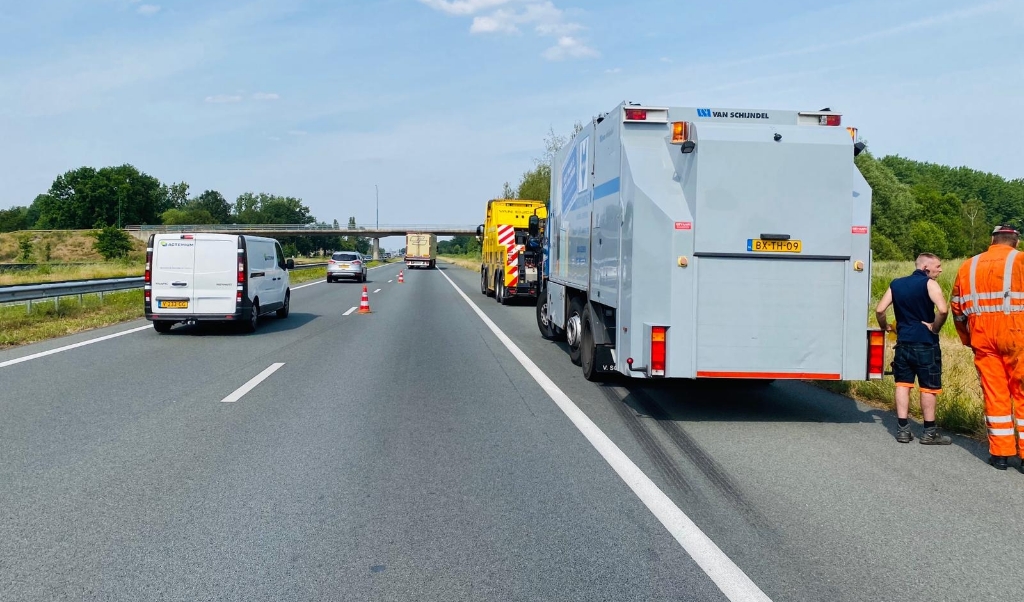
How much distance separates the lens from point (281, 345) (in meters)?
13.2

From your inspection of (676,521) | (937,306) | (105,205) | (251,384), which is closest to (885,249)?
(937,306)

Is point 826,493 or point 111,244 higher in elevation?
point 111,244

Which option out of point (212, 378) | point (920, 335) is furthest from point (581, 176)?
point (212, 378)

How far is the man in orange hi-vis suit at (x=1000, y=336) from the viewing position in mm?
5898

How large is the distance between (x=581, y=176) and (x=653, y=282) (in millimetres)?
3217

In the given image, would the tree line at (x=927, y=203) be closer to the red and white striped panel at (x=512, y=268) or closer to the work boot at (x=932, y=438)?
the red and white striped panel at (x=512, y=268)

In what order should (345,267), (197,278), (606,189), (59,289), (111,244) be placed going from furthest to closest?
(111,244) → (345,267) → (59,289) → (197,278) → (606,189)

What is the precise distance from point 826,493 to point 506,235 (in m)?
19.7

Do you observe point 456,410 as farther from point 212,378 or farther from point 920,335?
point 920,335

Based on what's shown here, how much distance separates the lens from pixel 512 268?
22875 millimetres

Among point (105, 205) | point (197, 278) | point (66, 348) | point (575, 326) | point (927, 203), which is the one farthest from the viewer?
point (105, 205)

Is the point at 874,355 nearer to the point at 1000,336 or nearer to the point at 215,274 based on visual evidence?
the point at 1000,336

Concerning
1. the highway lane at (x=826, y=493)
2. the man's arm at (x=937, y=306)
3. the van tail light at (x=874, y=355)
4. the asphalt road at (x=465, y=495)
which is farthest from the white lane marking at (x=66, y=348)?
the man's arm at (x=937, y=306)

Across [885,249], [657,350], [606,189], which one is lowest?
[657,350]
